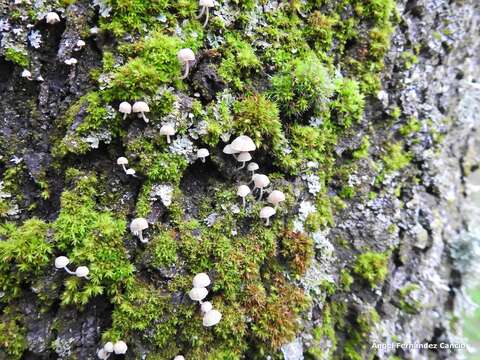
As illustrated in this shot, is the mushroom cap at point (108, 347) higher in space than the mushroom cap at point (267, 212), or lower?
lower

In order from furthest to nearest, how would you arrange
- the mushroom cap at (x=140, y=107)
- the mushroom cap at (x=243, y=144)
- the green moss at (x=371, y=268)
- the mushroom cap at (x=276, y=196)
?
1. the green moss at (x=371, y=268)
2. the mushroom cap at (x=276, y=196)
3. the mushroom cap at (x=243, y=144)
4. the mushroom cap at (x=140, y=107)

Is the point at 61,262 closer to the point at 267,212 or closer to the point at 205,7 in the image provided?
the point at 267,212

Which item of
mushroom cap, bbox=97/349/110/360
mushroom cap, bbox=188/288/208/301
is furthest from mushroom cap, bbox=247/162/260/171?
mushroom cap, bbox=97/349/110/360

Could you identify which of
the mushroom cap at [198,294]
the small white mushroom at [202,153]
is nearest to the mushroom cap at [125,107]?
the small white mushroom at [202,153]

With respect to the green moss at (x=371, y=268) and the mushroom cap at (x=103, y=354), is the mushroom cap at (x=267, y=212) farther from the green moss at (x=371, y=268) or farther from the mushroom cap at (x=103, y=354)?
the mushroom cap at (x=103, y=354)

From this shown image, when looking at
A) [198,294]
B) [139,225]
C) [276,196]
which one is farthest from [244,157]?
[198,294]

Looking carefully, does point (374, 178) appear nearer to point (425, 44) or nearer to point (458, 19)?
point (425, 44)

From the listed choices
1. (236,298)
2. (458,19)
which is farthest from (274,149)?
(458,19)
